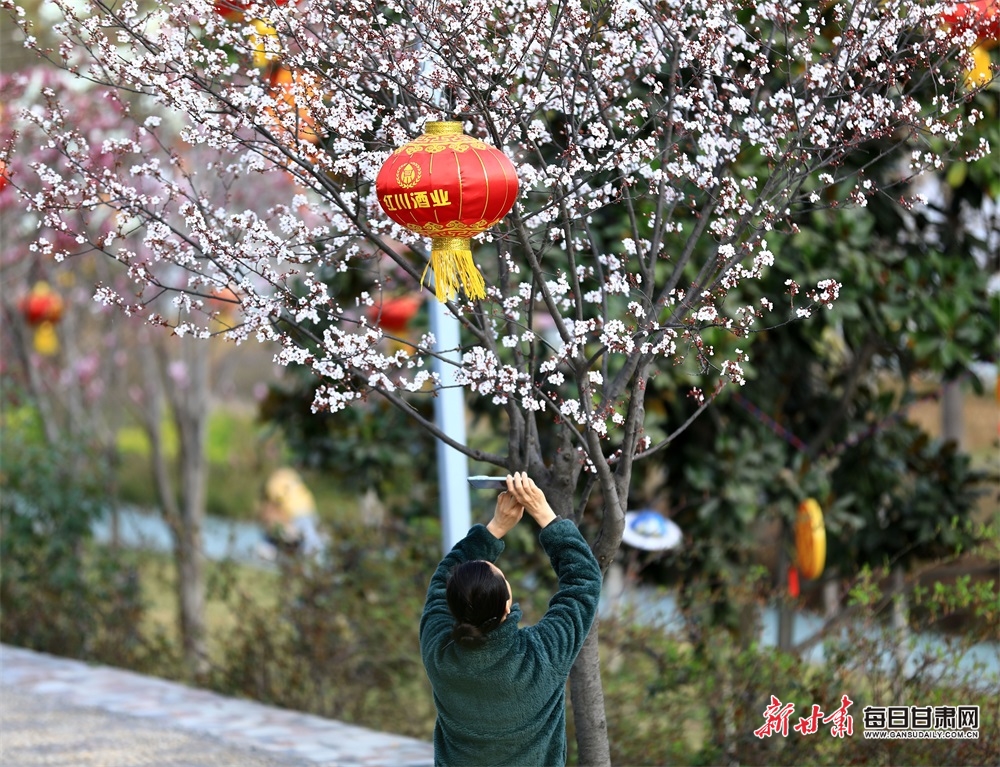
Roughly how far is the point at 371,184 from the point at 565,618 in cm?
170

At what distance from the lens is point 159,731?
5.78 metres

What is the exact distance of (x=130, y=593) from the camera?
8.26 metres

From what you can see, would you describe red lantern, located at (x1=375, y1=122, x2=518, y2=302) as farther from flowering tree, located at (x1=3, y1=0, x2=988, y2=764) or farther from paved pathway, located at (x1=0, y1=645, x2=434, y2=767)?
paved pathway, located at (x1=0, y1=645, x2=434, y2=767)

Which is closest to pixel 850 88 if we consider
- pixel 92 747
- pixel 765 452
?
pixel 765 452

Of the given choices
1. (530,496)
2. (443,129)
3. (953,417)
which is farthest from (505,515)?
(953,417)

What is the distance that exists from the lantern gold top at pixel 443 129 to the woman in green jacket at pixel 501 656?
3.77ft

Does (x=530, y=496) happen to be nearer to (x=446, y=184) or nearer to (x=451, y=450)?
(x=446, y=184)

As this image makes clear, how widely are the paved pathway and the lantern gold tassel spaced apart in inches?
99.4

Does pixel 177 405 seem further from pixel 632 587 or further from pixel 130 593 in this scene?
pixel 632 587

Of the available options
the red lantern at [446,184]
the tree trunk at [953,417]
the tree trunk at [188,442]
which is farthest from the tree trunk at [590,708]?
the tree trunk at [953,417]

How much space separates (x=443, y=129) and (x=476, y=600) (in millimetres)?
1358

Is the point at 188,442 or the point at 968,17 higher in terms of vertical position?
the point at 968,17

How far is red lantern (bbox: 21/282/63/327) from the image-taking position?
947 centimetres

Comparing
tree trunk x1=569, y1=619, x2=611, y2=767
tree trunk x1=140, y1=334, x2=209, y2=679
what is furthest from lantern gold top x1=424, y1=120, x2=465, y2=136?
tree trunk x1=140, y1=334, x2=209, y2=679
